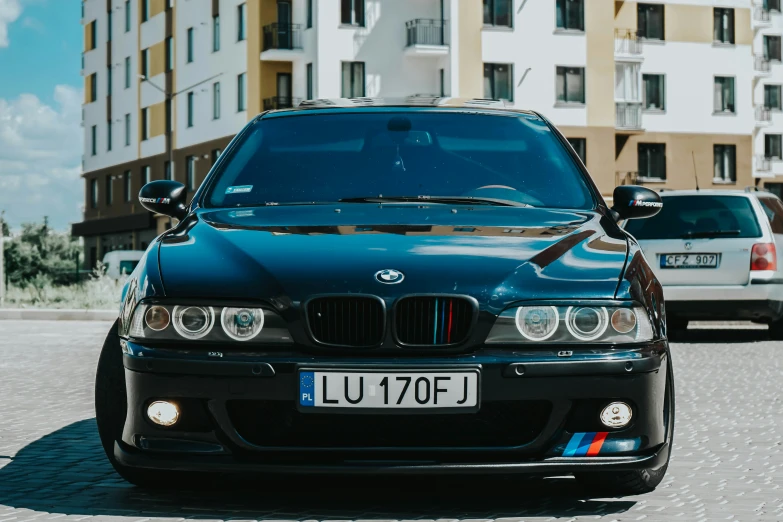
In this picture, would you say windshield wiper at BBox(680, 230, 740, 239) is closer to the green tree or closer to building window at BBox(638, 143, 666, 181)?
building window at BBox(638, 143, 666, 181)

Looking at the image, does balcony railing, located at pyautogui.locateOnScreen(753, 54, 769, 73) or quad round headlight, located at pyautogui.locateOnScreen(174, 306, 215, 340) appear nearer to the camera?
quad round headlight, located at pyautogui.locateOnScreen(174, 306, 215, 340)

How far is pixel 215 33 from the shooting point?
53031 millimetres

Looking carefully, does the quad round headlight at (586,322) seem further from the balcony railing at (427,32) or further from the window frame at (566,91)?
the window frame at (566,91)

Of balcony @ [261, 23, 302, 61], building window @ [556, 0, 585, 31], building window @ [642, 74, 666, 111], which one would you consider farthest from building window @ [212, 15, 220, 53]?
building window @ [642, 74, 666, 111]

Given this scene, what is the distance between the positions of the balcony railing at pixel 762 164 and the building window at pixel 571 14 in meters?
13.7

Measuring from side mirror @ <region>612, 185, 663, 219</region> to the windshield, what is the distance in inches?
9.0

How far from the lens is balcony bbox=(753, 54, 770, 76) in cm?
6081

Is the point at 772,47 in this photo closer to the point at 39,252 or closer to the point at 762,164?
the point at 762,164

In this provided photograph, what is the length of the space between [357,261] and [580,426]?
3.08ft

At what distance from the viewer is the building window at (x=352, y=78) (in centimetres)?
4750

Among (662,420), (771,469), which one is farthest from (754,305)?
(662,420)

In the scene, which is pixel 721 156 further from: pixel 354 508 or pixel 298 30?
pixel 354 508

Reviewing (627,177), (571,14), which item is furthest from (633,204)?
(627,177)

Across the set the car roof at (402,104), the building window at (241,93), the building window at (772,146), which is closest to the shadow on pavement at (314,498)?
the car roof at (402,104)
